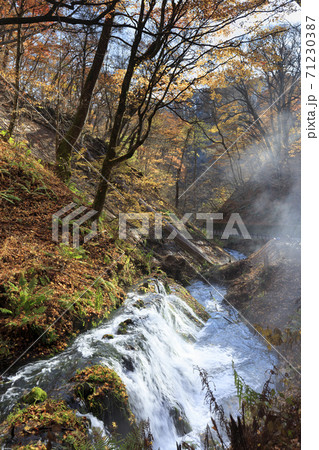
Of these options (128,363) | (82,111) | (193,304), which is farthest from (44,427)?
(82,111)

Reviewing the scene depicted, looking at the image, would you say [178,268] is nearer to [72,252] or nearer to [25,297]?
[72,252]

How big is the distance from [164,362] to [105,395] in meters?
1.85

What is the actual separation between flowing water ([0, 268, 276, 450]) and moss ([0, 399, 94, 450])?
27 cm

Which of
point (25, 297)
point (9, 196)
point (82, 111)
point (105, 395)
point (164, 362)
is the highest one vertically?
point (82, 111)

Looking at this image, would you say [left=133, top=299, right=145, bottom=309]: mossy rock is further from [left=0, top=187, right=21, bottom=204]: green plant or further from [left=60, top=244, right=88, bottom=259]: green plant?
[left=0, top=187, right=21, bottom=204]: green plant

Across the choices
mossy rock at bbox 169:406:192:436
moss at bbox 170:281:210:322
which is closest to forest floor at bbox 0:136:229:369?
moss at bbox 170:281:210:322

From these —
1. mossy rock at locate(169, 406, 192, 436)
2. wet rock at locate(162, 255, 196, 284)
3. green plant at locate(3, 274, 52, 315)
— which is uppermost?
green plant at locate(3, 274, 52, 315)

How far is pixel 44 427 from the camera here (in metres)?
2.45

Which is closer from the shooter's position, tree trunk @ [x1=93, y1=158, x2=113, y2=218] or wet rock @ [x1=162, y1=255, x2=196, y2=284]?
tree trunk @ [x1=93, y1=158, x2=113, y2=218]

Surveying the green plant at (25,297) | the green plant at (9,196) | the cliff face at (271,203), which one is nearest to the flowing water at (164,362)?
the green plant at (25,297)

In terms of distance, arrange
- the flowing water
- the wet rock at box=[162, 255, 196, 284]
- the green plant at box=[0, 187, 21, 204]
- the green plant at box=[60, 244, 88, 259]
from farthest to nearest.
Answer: the wet rock at box=[162, 255, 196, 284]
the green plant at box=[0, 187, 21, 204]
the green plant at box=[60, 244, 88, 259]
the flowing water

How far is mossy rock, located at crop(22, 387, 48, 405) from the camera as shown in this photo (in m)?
2.86

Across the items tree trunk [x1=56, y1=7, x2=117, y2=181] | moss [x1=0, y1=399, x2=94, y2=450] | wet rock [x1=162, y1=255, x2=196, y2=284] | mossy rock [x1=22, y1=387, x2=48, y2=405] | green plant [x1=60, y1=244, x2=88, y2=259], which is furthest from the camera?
wet rock [x1=162, y1=255, x2=196, y2=284]
